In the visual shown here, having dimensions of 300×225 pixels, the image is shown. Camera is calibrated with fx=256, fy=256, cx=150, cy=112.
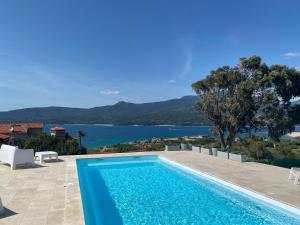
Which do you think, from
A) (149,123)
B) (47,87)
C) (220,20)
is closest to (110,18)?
(220,20)

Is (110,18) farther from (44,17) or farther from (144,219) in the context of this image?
(144,219)

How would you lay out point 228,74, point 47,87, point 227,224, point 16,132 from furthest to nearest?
point 47,87 < point 16,132 < point 228,74 < point 227,224

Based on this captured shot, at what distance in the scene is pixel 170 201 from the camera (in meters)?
7.76

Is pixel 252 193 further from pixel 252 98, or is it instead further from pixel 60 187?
pixel 252 98

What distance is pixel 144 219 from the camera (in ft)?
20.9

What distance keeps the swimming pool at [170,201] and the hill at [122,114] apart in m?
118

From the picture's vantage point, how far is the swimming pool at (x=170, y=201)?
20.8 feet

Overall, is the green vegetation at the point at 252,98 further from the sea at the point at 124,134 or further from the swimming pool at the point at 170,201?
the sea at the point at 124,134

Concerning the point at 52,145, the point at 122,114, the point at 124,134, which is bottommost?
the point at 52,145

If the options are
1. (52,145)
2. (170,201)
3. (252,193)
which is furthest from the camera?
(52,145)

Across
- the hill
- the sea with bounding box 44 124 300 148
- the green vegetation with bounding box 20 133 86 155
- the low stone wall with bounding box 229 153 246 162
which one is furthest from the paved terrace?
the hill

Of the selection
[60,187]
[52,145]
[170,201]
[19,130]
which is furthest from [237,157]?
[19,130]

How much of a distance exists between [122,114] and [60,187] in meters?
161

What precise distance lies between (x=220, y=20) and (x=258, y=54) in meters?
4.83
